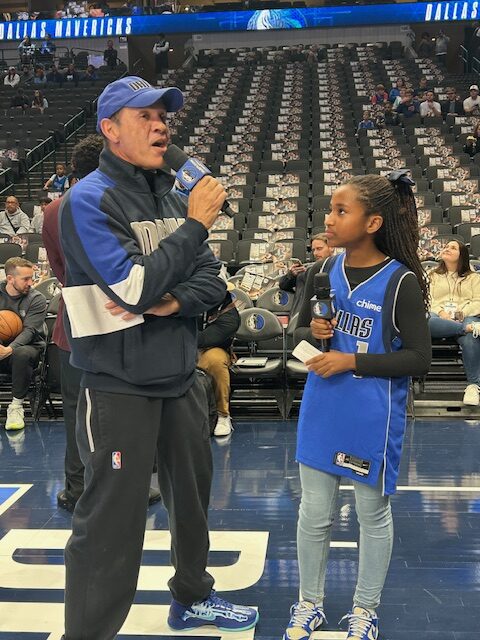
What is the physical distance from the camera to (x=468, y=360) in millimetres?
6094

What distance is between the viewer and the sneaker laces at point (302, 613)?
8.84ft

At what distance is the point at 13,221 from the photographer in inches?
433

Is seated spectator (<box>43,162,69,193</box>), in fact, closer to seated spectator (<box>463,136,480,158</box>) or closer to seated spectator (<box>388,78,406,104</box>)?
seated spectator (<box>463,136,480,158</box>)

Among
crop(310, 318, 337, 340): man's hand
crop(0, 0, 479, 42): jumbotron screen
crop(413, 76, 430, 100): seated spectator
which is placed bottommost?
crop(310, 318, 337, 340): man's hand

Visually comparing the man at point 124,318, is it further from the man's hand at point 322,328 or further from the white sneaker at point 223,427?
the white sneaker at point 223,427

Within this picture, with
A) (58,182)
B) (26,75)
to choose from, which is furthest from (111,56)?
(58,182)

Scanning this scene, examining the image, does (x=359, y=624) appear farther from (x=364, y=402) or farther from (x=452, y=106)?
(x=452, y=106)

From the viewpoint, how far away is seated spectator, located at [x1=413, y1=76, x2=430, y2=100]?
16922 millimetres

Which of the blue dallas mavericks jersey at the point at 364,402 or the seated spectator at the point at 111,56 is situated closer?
the blue dallas mavericks jersey at the point at 364,402

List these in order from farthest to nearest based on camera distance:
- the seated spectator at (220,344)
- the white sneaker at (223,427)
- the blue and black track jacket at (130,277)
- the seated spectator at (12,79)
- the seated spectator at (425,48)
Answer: the seated spectator at (425,48) < the seated spectator at (12,79) < the seated spectator at (220,344) < the white sneaker at (223,427) < the blue and black track jacket at (130,277)

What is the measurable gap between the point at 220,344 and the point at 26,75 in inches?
708

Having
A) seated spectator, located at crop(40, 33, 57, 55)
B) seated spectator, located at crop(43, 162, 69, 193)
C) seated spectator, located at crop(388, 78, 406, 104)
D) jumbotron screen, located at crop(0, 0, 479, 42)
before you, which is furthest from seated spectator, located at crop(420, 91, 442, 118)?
seated spectator, located at crop(40, 33, 57, 55)

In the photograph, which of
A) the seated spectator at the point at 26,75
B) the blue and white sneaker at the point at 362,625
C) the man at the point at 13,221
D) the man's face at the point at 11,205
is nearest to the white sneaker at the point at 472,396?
Answer: the blue and white sneaker at the point at 362,625

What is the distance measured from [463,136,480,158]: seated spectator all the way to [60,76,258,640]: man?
11791 mm
